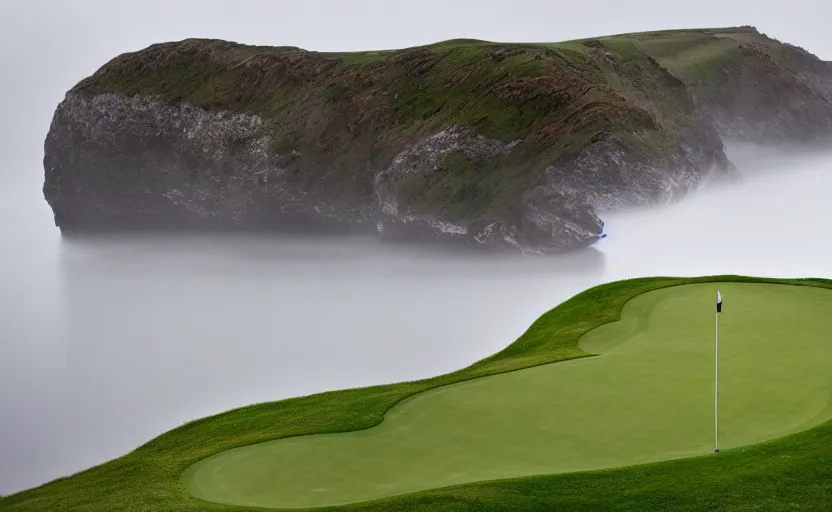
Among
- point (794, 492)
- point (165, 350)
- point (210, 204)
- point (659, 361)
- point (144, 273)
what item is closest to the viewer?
point (794, 492)

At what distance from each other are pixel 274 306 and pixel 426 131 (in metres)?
16.6

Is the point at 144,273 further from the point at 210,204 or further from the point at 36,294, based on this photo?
the point at 210,204

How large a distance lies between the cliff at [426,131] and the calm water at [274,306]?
205cm

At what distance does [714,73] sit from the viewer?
60312 mm

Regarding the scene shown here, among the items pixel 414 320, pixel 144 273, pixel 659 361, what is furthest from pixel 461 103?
pixel 659 361

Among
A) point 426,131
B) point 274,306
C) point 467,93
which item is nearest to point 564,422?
point 274,306

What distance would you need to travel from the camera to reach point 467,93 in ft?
161

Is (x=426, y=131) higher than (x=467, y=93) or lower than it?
lower

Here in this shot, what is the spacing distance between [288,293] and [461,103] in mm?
15863

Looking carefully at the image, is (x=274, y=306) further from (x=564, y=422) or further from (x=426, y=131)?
(x=564, y=422)

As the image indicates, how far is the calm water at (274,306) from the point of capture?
77.8ft

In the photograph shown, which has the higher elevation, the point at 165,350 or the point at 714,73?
the point at 714,73

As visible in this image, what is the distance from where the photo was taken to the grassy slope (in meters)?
13.9

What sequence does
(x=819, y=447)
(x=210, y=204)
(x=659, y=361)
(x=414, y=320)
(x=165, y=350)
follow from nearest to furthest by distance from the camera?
1. (x=819, y=447)
2. (x=659, y=361)
3. (x=165, y=350)
4. (x=414, y=320)
5. (x=210, y=204)
